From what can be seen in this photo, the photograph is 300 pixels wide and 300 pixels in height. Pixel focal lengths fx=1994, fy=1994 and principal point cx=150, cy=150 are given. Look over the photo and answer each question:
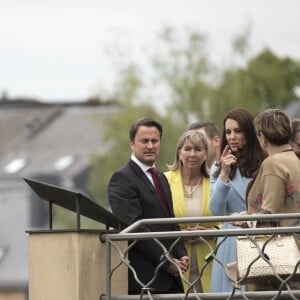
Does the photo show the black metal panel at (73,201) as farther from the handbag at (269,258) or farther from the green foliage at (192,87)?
the green foliage at (192,87)

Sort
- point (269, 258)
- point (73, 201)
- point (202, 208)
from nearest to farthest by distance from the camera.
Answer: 1. point (269, 258)
2. point (73, 201)
3. point (202, 208)

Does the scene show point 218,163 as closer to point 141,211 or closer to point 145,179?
point 145,179

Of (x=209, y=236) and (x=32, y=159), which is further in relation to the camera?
(x=32, y=159)

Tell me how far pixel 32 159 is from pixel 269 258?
3331 inches

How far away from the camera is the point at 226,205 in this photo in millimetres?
14016

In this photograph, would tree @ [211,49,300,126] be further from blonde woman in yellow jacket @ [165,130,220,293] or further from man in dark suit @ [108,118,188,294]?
man in dark suit @ [108,118,188,294]

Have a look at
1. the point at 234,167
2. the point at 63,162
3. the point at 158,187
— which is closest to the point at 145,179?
the point at 158,187

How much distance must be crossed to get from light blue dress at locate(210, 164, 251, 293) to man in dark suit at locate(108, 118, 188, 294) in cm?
29

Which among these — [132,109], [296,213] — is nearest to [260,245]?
[296,213]

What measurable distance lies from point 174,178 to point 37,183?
7.55 feet

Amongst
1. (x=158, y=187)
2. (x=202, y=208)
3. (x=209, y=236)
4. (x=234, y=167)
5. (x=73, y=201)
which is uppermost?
(x=234, y=167)

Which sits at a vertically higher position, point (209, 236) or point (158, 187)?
point (158, 187)

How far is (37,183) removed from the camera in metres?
12.4

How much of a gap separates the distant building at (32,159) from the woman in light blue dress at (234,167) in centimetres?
6691
